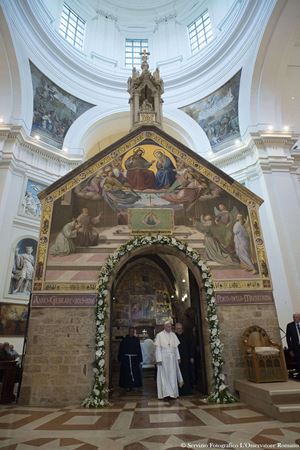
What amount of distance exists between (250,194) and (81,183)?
5.27 m

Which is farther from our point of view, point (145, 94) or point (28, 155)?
point (28, 155)

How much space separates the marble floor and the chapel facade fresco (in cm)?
280

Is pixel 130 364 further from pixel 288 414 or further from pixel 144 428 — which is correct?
pixel 288 414

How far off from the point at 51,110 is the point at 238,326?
15.5 metres

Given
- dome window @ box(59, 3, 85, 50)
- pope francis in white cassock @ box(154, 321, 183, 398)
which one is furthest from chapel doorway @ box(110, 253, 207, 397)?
dome window @ box(59, 3, 85, 50)

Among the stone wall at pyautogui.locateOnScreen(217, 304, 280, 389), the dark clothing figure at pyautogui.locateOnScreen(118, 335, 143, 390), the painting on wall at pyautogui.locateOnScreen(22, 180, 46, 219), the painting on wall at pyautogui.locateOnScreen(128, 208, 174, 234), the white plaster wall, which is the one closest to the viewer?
the stone wall at pyautogui.locateOnScreen(217, 304, 280, 389)

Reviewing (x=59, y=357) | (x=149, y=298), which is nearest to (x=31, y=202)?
(x=149, y=298)

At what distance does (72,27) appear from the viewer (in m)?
21.0

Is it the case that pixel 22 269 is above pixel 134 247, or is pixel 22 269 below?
above

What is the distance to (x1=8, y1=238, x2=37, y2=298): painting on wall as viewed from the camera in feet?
38.7

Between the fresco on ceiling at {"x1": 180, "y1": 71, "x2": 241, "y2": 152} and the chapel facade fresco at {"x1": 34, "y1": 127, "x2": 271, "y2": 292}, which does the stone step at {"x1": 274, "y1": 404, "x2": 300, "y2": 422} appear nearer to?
the chapel facade fresco at {"x1": 34, "y1": 127, "x2": 271, "y2": 292}

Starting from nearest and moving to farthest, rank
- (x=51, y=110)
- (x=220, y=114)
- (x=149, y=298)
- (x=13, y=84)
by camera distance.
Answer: (x=149, y=298), (x=13, y=84), (x=51, y=110), (x=220, y=114)

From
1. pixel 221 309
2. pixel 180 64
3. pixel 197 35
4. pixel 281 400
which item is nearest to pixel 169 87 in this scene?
pixel 180 64

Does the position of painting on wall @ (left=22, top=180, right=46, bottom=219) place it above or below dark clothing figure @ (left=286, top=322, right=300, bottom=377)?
above
